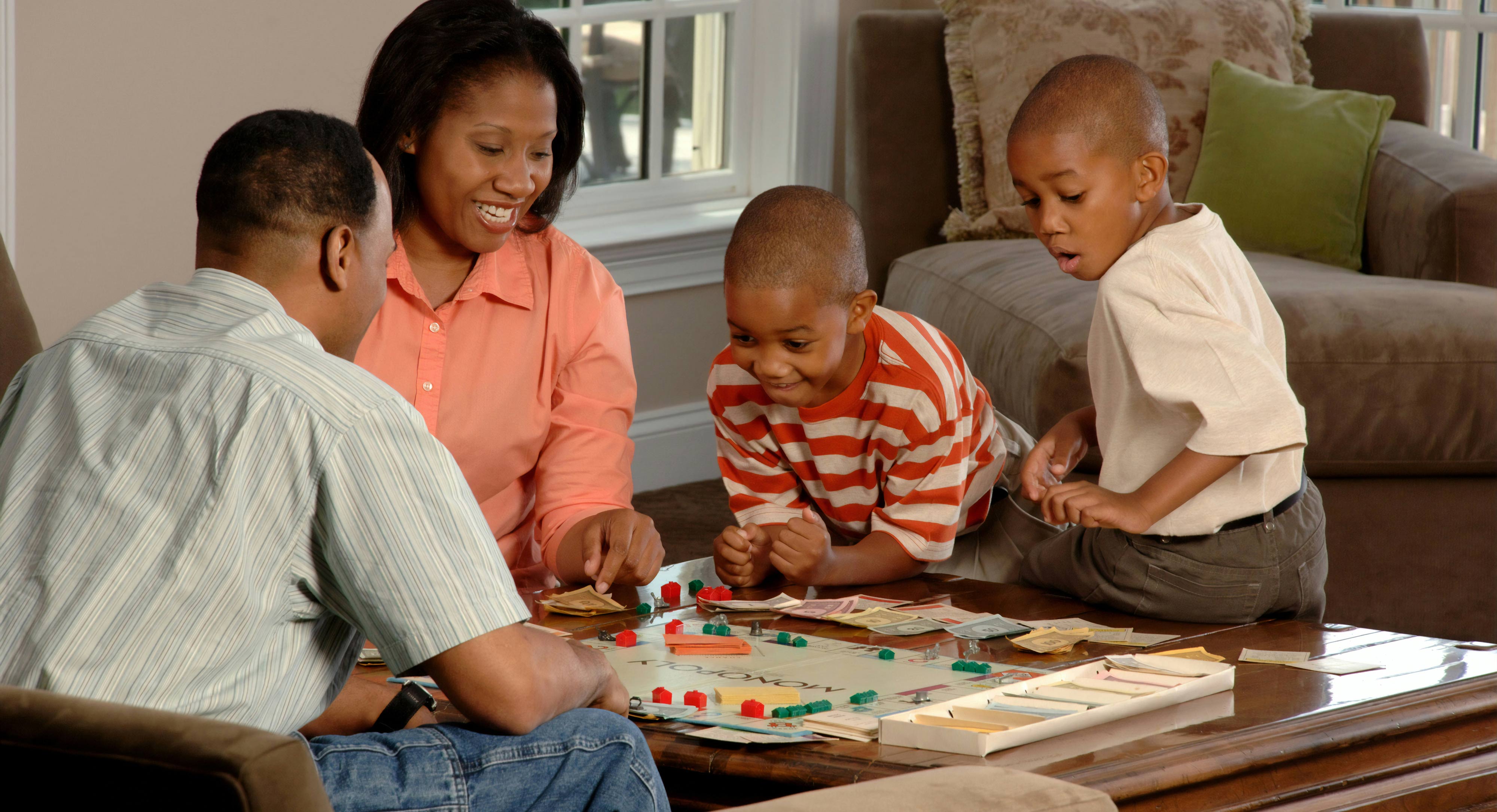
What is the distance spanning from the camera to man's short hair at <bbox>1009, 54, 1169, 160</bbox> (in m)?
1.70

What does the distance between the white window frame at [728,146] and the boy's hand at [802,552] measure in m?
2.08

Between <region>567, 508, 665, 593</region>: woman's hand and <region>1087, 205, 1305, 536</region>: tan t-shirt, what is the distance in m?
0.55

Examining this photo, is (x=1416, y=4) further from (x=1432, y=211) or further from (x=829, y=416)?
(x=829, y=416)

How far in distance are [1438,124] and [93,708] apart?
13.9ft

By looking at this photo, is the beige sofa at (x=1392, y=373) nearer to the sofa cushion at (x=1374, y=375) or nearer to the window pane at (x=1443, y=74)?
the sofa cushion at (x=1374, y=375)

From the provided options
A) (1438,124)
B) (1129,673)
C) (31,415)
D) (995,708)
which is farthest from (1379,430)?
(31,415)

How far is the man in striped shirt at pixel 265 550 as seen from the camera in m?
0.94

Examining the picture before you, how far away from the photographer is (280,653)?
1.02 m

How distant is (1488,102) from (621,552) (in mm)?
3387

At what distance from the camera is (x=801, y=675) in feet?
4.48

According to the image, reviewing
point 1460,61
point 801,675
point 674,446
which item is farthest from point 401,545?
point 1460,61

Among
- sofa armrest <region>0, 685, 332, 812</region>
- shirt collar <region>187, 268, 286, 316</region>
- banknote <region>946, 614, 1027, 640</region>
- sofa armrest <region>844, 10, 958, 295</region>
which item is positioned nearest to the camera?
sofa armrest <region>0, 685, 332, 812</region>

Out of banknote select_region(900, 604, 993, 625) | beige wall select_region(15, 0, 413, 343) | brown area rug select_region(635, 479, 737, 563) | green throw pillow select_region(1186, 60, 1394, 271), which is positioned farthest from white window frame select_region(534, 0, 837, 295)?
banknote select_region(900, 604, 993, 625)

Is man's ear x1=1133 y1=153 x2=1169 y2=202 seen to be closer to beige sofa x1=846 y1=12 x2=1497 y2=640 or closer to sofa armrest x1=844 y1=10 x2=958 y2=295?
beige sofa x1=846 y1=12 x2=1497 y2=640
